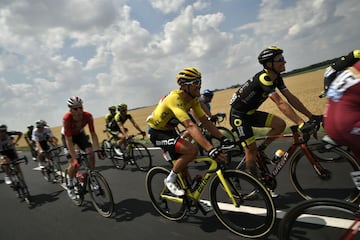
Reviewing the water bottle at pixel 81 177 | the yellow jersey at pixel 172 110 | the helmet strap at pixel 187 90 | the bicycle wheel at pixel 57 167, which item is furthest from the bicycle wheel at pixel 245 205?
the bicycle wheel at pixel 57 167

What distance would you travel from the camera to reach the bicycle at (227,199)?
3.49 metres

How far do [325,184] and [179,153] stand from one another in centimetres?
245

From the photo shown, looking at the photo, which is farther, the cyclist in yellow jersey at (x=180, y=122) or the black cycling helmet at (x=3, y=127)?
the black cycling helmet at (x=3, y=127)

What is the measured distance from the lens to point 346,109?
2178 mm

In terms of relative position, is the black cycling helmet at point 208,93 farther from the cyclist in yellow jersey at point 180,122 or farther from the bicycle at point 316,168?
the cyclist in yellow jersey at point 180,122

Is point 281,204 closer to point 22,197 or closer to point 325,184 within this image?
point 325,184

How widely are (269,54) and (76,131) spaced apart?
14.2 ft

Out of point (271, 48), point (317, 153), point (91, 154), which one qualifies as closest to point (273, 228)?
point (317, 153)

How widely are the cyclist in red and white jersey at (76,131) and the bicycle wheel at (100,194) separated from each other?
0.97 feet

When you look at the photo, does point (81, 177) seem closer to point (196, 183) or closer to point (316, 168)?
point (196, 183)

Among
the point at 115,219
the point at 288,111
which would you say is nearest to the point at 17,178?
the point at 115,219

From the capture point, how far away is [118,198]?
6426 millimetres

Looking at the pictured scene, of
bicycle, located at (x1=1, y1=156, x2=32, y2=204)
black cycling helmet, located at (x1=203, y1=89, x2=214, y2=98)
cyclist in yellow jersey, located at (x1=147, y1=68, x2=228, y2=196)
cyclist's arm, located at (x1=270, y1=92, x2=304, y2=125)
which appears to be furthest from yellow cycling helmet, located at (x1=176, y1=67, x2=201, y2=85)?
bicycle, located at (x1=1, y1=156, x2=32, y2=204)

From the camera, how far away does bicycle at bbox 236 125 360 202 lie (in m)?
3.88
